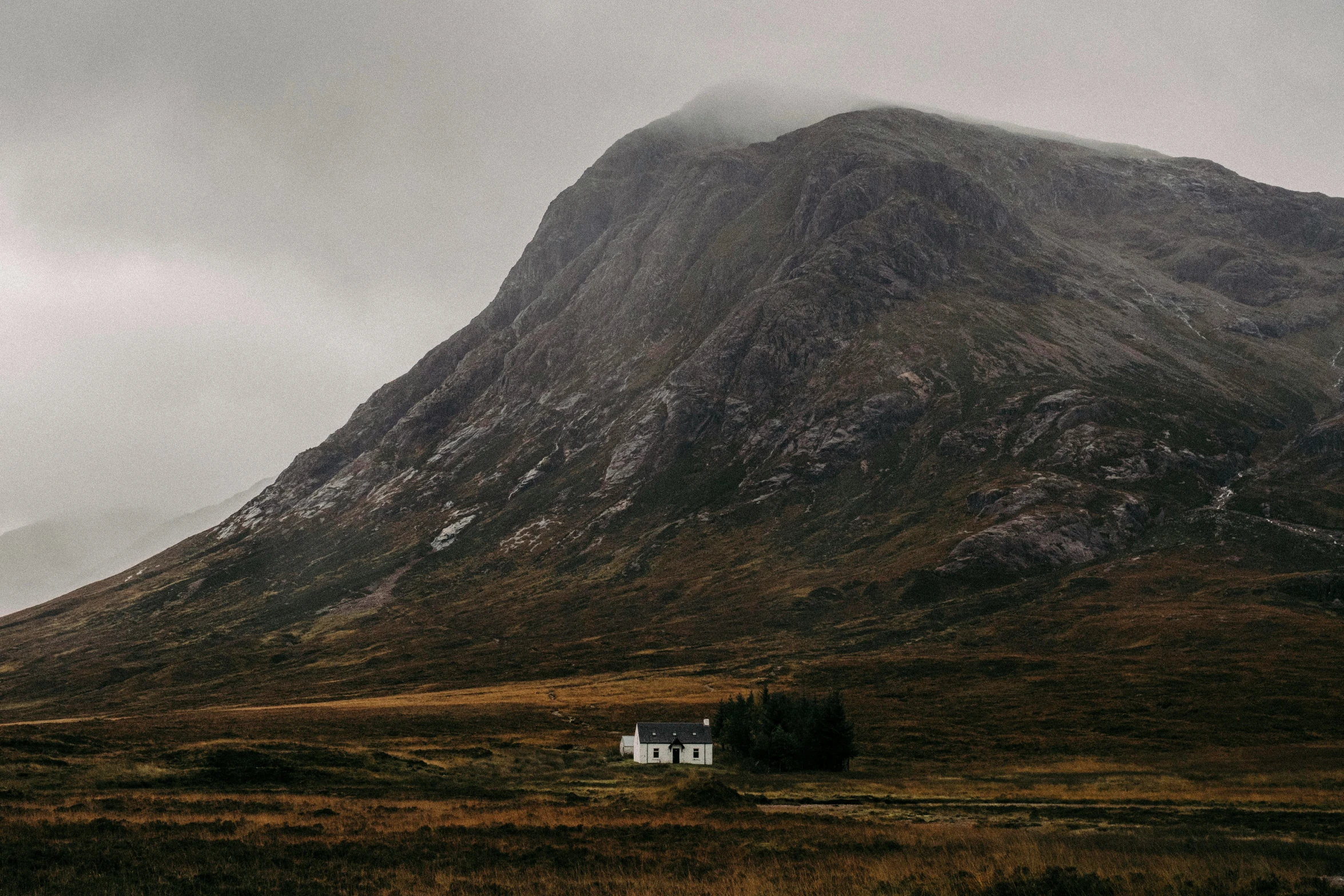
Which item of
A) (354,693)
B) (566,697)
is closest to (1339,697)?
(566,697)

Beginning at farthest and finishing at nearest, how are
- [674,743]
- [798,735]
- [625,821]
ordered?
[674,743] → [798,735] → [625,821]

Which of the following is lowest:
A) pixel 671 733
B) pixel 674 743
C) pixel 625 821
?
pixel 674 743

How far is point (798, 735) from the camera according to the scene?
3059 inches

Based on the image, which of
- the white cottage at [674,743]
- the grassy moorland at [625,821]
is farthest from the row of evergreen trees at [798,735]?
the white cottage at [674,743]

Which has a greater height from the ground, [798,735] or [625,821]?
[625,821]

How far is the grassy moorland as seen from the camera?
1019 inches

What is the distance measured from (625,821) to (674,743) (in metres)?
41.2

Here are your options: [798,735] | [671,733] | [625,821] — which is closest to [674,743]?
[671,733]

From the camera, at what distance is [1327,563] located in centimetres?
17988

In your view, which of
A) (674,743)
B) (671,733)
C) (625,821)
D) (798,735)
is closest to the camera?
(625,821)

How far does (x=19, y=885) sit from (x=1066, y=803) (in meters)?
57.3

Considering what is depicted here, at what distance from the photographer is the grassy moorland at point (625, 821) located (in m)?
25.9

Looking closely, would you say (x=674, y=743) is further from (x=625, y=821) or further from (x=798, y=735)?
(x=625, y=821)

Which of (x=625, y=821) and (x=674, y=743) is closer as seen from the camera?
(x=625, y=821)
